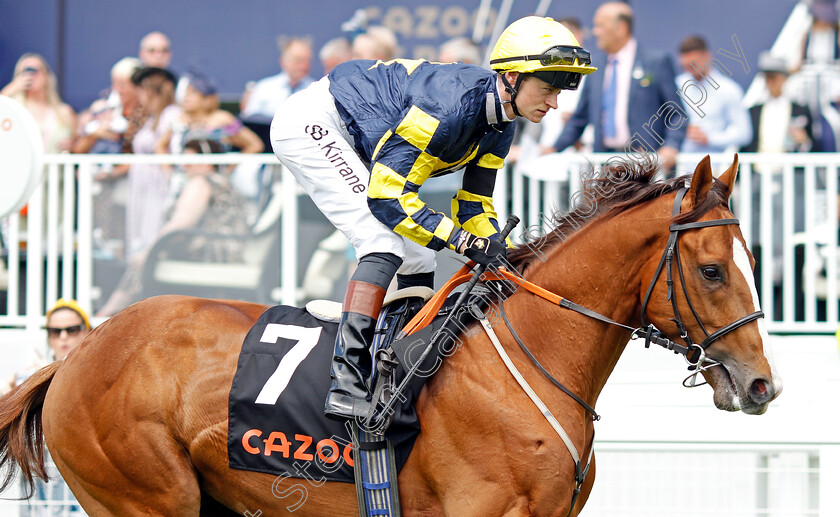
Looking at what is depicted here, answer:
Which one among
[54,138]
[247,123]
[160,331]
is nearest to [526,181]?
[247,123]

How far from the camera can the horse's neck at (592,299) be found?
2.93 meters

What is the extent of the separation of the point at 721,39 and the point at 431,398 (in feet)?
21.0

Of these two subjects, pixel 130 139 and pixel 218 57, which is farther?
pixel 218 57

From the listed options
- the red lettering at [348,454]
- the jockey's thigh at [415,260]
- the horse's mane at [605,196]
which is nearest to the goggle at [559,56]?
the horse's mane at [605,196]

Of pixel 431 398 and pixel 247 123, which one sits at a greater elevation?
pixel 247 123

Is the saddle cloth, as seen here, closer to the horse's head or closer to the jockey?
the jockey

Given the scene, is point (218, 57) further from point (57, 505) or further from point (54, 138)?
point (57, 505)

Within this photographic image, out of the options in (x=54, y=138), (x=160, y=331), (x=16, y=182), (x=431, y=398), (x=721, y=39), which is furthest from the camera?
(x=721, y=39)

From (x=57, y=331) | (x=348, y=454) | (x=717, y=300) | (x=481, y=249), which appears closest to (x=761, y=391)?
(x=717, y=300)

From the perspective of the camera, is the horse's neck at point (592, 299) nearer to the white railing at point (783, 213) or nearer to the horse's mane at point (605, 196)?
the horse's mane at point (605, 196)

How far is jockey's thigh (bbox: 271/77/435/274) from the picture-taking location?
3.18 meters

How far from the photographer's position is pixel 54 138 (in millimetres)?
7215

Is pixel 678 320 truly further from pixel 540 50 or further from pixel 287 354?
pixel 287 354

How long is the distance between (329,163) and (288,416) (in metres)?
0.90
